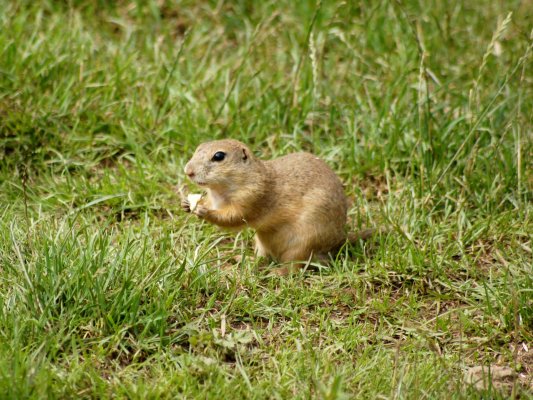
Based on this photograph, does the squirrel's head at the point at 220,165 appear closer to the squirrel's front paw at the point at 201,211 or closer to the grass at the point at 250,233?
the squirrel's front paw at the point at 201,211

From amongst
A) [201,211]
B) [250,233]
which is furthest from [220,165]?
[250,233]

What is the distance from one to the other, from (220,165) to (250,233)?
0.66 m

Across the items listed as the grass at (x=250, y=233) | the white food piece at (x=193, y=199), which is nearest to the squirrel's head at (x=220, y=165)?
the white food piece at (x=193, y=199)

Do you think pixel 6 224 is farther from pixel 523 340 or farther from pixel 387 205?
pixel 523 340

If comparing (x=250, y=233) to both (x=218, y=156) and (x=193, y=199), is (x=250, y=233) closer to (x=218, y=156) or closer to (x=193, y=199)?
(x=193, y=199)

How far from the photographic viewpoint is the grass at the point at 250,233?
158 inches

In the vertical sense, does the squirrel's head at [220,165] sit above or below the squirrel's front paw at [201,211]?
above

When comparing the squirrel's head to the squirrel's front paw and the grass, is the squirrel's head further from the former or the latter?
the grass

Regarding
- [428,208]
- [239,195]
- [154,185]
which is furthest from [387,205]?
[154,185]

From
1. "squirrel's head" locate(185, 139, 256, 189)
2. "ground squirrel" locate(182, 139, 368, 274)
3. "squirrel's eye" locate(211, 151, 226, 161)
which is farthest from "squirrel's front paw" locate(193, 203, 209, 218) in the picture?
"squirrel's eye" locate(211, 151, 226, 161)

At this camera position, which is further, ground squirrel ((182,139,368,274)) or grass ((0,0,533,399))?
ground squirrel ((182,139,368,274))

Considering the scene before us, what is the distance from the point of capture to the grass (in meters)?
4.00

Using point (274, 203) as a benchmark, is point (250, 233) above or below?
below

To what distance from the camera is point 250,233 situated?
5457mm
